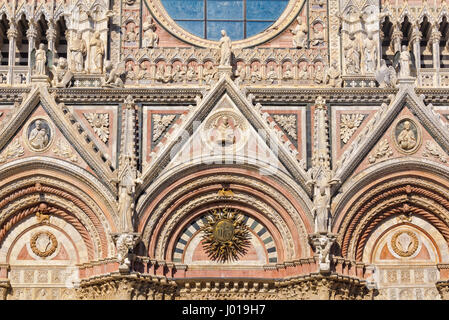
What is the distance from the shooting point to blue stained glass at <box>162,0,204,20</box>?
28.8 m

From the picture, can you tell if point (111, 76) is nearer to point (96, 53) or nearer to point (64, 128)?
point (96, 53)

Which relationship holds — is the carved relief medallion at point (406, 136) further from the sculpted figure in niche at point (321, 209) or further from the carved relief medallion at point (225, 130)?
the carved relief medallion at point (225, 130)

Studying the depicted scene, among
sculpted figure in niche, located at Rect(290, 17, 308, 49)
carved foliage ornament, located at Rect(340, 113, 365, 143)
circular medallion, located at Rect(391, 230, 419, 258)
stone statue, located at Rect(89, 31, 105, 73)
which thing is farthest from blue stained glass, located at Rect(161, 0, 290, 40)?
circular medallion, located at Rect(391, 230, 419, 258)

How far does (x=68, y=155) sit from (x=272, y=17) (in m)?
6.17

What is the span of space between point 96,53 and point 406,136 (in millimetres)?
7267

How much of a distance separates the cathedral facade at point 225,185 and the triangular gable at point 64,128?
3 centimetres

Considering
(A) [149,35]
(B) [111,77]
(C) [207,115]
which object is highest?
(A) [149,35]

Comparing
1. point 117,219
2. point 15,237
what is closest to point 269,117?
point 117,219

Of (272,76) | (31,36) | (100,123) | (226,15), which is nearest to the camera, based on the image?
(100,123)

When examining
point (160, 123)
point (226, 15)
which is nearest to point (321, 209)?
point (160, 123)

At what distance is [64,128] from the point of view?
2636 centimetres

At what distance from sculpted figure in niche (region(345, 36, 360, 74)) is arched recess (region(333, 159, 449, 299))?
8.17ft

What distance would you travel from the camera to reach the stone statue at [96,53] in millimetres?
27469

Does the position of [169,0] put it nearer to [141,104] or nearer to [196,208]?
[141,104]
